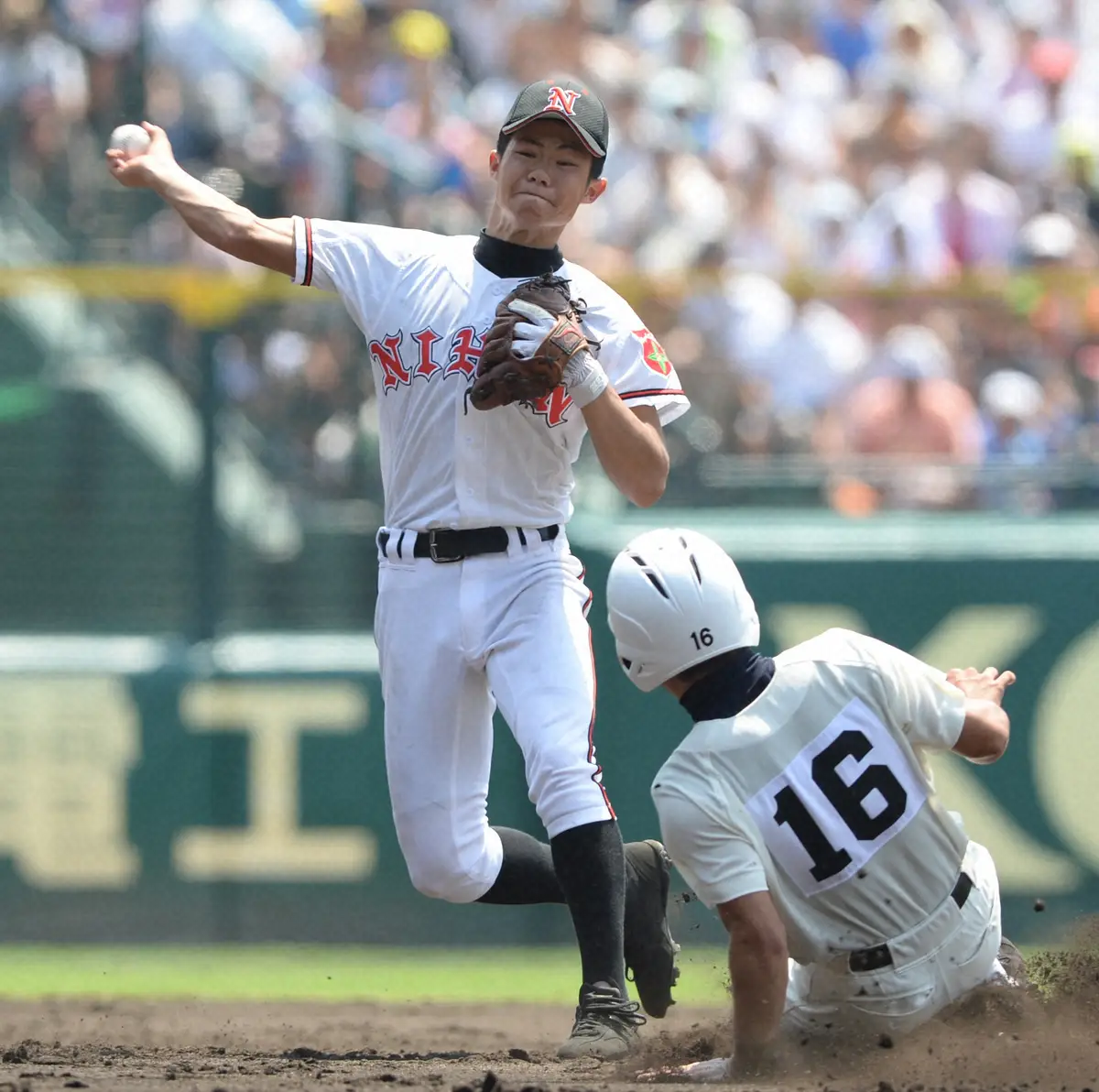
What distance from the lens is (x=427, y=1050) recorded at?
493 cm

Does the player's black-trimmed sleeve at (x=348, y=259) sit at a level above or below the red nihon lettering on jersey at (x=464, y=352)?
above

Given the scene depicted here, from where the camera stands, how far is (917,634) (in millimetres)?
6938

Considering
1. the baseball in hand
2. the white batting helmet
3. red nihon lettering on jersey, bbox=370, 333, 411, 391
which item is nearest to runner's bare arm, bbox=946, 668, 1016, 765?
the white batting helmet

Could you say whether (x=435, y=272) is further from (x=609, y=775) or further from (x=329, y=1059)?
(x=609, y=775)

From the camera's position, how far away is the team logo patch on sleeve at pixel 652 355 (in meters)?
4.21

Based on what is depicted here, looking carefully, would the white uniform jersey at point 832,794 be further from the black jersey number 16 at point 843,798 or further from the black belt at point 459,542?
the black belt at point 459,542

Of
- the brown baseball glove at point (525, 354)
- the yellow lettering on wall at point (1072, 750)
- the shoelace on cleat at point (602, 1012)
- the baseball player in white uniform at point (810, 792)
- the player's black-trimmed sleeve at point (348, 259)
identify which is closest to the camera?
the baseball player in white uniform at point (810, 792)

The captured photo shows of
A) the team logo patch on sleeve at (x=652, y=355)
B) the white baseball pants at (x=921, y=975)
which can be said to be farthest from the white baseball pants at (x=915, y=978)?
the team logo patch on sleeve at (x=652, y=355)

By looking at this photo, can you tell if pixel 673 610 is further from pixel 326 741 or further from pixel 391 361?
pixel 326 741

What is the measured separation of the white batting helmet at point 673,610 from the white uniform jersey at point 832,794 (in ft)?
0.45

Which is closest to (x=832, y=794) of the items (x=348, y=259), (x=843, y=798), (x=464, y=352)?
(x=843, y=798)

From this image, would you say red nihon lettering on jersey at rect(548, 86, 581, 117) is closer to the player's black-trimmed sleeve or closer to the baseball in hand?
the player's black-trimmed sleeve

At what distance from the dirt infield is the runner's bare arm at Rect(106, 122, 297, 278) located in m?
1.89

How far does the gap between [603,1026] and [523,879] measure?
2.10 feet
